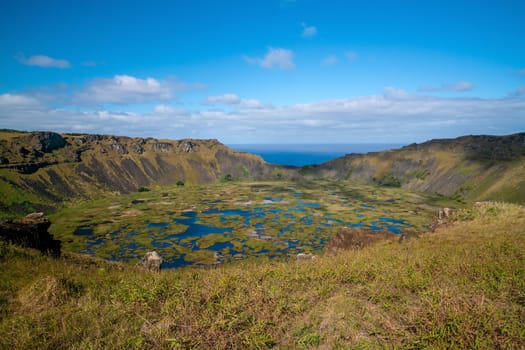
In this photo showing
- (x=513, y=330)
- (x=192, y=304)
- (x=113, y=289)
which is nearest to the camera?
(x=513, y=330)

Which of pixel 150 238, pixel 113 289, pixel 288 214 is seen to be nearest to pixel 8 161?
pixel 150 238

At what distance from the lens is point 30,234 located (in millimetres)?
21891

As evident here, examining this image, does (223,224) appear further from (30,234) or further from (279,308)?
(279,308)

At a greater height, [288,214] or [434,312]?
[434,312]

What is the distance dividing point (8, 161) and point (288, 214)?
21770 cm

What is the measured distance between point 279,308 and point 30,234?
2447cm

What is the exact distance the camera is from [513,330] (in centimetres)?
680

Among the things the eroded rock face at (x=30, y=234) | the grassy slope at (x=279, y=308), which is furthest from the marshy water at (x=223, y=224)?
the grassy slope at (x=279, y=308)

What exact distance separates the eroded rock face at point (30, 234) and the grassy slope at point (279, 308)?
9281 mm

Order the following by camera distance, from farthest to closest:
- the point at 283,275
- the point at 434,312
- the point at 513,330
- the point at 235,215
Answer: the point at 235,215
the point at 283,275
the point at 434,312
the point at 513,330

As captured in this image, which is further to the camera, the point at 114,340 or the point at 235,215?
the point at 235,215

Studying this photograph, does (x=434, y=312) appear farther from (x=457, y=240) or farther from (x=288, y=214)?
(x=288, y=214)

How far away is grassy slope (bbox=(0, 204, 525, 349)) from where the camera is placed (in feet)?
22.7

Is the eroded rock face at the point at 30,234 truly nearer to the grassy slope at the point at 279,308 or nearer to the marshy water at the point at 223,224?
the grassy slope at the point at 279,308
